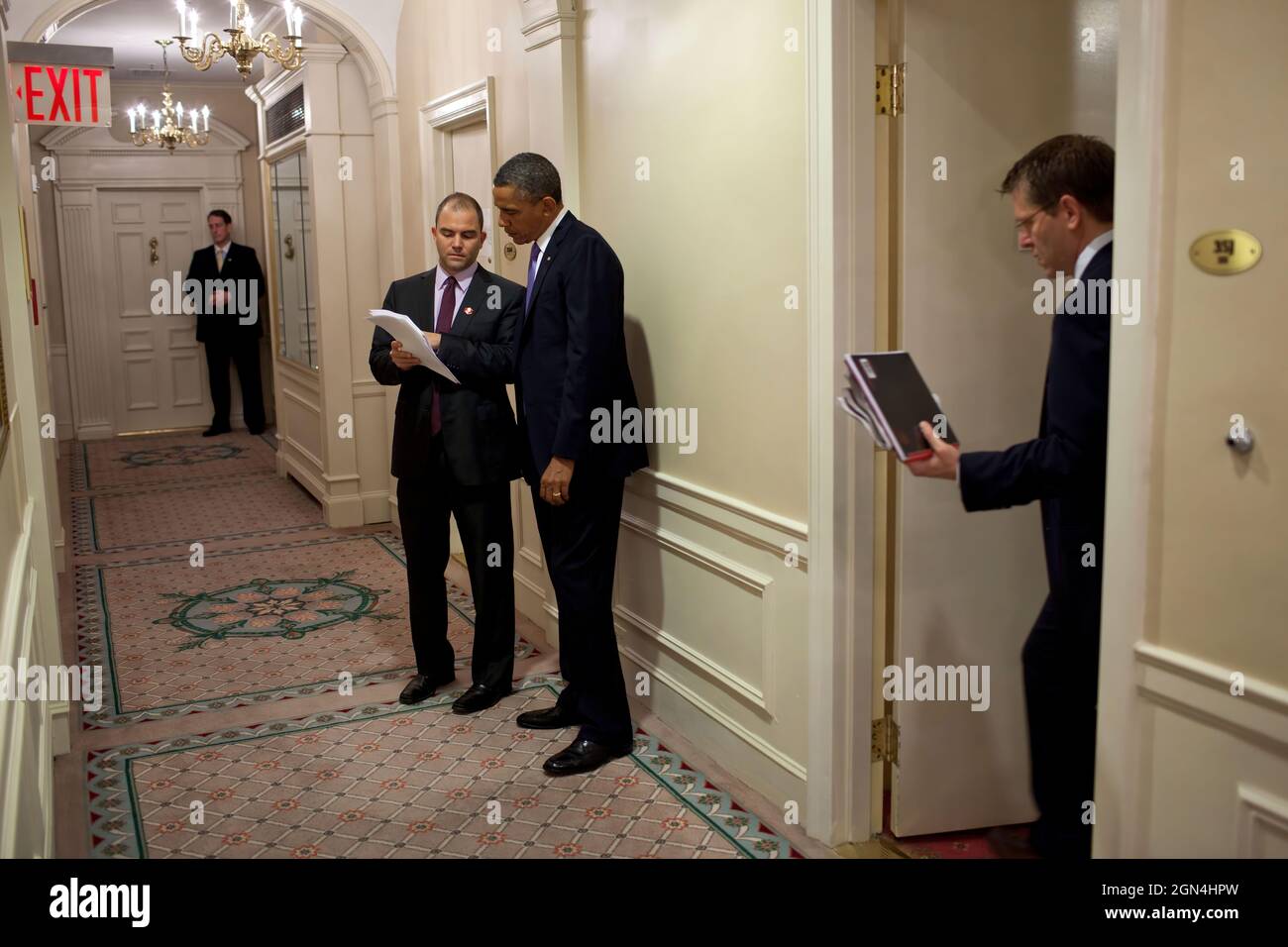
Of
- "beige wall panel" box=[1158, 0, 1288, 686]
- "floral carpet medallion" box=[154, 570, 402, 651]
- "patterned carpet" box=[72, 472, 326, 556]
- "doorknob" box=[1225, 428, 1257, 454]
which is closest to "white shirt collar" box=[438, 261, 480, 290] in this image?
"floral carpet medallion" box=[154, 570, 402, 651]

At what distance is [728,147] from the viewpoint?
10.9 feet

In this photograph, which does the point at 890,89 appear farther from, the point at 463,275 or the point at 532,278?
the point at 463,275

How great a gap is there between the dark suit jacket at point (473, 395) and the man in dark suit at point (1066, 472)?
6.42 ft

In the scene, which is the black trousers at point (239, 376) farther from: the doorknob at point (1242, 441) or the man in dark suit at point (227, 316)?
the doorknob at point (1242, 441)

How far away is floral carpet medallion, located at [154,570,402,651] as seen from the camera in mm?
5125

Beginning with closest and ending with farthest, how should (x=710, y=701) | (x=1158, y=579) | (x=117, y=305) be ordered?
(x=1158, y=579)
(x=710, y=701)
(x=117, y=305)

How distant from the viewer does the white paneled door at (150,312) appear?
11.0m

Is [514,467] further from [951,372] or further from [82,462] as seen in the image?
[82,462]

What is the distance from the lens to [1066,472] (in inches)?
88.0

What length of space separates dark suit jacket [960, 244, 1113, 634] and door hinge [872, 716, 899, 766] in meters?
0.82

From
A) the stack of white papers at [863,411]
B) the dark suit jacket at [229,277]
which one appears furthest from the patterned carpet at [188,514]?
the stack of white papers at [863,411]

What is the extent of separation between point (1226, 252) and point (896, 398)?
0.67 meters

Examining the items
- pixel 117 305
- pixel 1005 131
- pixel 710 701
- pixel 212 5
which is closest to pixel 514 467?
pixel 710 701

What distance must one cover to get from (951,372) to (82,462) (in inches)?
335
